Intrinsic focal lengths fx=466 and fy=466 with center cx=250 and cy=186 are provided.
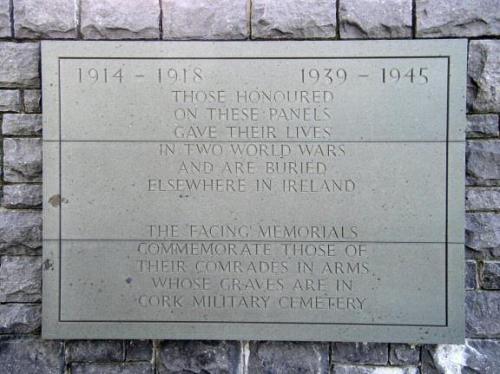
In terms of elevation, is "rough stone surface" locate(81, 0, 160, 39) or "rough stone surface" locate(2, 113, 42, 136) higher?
"rough stone surface" locate(81, 0, 160, 39)

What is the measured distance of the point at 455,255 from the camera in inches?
108

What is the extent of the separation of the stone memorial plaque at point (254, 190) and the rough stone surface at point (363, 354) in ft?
0.27

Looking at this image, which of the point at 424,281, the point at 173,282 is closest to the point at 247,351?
the point at 173,282

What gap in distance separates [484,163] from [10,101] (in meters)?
2.90

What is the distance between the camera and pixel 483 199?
2.79 metres

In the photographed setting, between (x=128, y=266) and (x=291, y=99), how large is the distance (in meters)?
1.39

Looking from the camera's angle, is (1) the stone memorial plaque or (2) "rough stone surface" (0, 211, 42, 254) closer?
(1) the stone memorial plaque

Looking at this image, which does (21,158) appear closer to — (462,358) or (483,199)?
(483,199)

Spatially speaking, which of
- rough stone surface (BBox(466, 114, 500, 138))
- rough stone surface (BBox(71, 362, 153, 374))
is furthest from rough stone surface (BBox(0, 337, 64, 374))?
rough stone surface (BBox(466, 114, 500, 138))

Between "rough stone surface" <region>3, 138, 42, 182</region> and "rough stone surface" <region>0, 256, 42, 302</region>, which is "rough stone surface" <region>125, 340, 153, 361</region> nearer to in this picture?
"rough stone surface" <region>0, 256, 42, 302</region>

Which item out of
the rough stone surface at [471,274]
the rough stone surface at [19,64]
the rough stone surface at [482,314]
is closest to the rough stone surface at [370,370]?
the rough stone surface at [482,314]

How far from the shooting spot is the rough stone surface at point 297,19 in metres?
2.77

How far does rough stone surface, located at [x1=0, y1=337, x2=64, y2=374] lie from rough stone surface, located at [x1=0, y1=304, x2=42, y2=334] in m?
0.08

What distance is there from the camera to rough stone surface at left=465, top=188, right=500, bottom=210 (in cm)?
279
